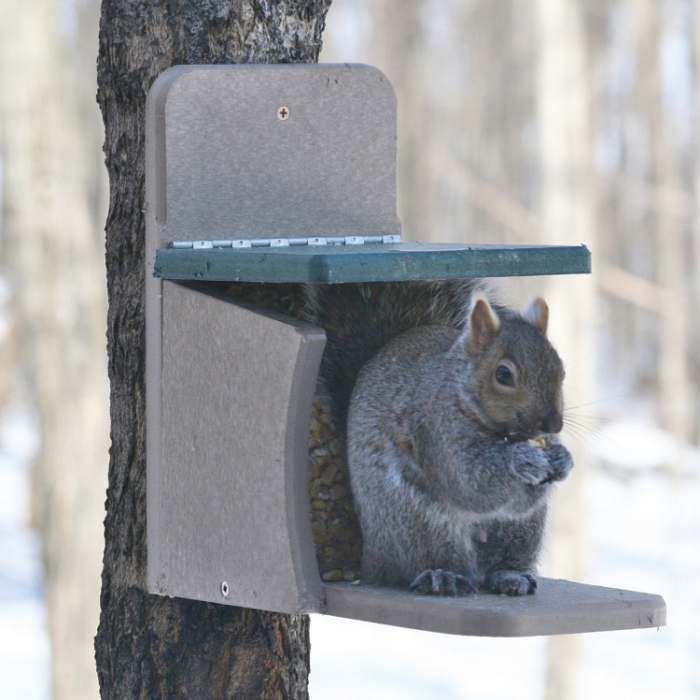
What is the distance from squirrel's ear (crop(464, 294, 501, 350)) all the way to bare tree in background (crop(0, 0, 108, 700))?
435 centimetres

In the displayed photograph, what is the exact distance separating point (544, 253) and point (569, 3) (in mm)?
6244

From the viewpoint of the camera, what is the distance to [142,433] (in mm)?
2510

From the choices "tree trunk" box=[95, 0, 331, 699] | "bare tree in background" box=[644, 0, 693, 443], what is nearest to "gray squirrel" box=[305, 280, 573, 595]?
"tree trunk" box=[95, 0, 331, 699]

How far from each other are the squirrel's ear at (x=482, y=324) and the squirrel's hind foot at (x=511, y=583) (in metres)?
0.38

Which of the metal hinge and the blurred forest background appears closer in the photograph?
the metal hinge

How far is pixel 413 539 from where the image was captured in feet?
7.45

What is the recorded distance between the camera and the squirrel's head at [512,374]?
7.04 ft

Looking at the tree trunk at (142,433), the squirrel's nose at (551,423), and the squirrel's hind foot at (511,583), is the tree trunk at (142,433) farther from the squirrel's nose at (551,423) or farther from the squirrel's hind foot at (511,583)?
the squirrel's nose at (551,423)

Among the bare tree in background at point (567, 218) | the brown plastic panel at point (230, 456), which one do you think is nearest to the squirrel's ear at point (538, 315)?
the brown plastic panel at point (230, 456)

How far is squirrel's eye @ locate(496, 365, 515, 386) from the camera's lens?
2.17 m

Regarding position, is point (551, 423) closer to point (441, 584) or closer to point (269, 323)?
point (441, 584)

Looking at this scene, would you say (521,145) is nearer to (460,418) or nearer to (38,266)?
(38,266)

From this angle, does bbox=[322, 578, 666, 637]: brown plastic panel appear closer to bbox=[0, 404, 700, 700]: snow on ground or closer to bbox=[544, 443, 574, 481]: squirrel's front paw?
bbox=[544, 443, 574, 481]: squirrel's front paw

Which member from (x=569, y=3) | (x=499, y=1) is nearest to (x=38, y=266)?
(x=569, y=3)
